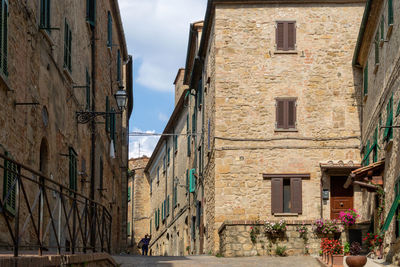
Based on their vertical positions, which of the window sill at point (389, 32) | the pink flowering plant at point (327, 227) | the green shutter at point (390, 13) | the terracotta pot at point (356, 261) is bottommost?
the terracotta pot at point (356, 261)

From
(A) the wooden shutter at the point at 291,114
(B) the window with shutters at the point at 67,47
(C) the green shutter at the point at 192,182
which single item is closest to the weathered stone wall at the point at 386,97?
(A) the wooden shutter at the point at 291,114

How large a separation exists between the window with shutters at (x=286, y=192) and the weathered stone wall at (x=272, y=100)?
7.3 inches

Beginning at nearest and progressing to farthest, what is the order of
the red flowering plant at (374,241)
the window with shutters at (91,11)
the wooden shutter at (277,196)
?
1. the red flowering plant at (374,241)
2. the window with shutters at (91,11)
3. the wooden shutter at (277,196)

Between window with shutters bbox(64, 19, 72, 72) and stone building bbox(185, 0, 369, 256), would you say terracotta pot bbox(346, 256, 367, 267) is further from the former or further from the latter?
stone building bbox(185, 0, 369, 256)

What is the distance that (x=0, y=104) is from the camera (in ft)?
37.9

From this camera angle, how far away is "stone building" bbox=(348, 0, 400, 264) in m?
17.7

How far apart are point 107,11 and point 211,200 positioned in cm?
775

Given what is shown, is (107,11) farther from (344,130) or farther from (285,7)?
(344,130)

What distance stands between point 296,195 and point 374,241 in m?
6.14

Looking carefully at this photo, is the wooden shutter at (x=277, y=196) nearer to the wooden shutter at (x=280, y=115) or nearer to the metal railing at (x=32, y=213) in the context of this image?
the wooden shutter at (x=280, y=115)

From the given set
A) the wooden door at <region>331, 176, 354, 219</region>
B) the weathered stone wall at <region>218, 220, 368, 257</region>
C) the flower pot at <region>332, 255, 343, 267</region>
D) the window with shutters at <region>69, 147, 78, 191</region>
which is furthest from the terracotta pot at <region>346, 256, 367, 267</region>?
the wooden door at <region>331, 176, 354, 219</region>

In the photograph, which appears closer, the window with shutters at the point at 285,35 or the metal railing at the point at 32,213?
the metal railing at the point at 32,213

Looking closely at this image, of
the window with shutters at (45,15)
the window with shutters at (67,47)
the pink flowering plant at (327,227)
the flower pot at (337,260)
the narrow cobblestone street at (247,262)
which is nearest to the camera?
the window with shutters at (45,15)

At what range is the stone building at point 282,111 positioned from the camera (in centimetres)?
2502
